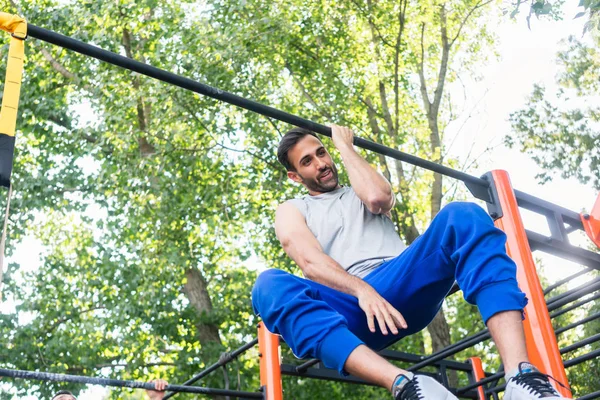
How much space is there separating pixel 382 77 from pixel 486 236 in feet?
27.2

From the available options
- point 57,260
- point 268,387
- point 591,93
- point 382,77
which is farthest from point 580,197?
point 268,387

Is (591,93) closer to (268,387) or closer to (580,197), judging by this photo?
(580,197)

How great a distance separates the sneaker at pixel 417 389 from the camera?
131 centimetres

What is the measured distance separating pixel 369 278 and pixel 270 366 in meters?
1.37

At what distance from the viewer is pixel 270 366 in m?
3.06

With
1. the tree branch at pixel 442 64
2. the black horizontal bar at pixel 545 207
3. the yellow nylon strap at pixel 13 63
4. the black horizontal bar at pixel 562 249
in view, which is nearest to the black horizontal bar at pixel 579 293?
the black horizontal bar at pixel 562 249

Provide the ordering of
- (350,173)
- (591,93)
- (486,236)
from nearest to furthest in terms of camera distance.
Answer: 1. (486,236)
2. (350,173)
3. (591,93)

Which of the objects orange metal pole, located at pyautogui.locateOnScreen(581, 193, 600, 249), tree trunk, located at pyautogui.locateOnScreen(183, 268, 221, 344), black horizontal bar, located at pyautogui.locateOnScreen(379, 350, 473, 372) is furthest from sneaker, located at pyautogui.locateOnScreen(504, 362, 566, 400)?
tree trunk, located at pyautogui.locateOnScreen(183, 268, 221, 344)

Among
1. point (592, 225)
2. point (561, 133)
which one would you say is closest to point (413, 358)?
point (592, 225)

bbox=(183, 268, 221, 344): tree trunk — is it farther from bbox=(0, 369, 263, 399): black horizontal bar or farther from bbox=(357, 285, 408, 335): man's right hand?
bbox=(357, 285, 408, 335): man's right hand

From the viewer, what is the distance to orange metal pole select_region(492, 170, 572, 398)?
6.52 feet

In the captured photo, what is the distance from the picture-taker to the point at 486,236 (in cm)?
156

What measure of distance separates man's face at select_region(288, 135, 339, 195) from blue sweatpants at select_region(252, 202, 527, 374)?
0.46m

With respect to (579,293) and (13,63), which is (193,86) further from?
→ (579,293)
